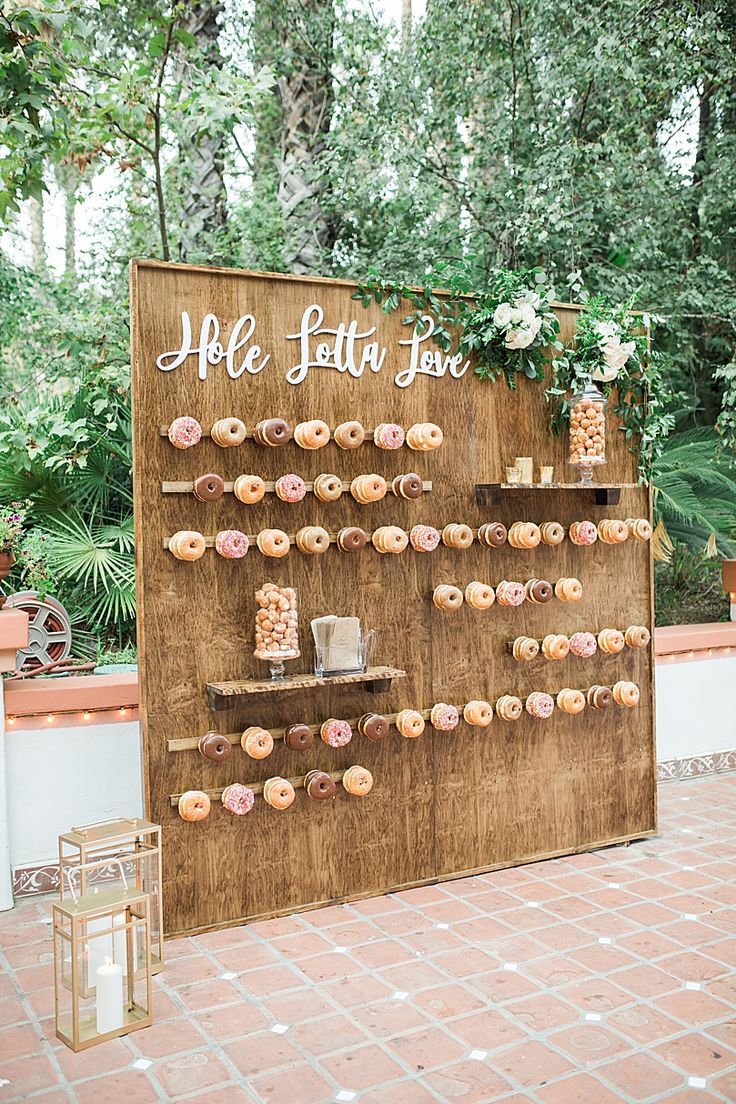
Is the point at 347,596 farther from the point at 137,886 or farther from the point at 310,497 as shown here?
the point at 137,886

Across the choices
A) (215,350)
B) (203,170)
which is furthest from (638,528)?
(203,170)

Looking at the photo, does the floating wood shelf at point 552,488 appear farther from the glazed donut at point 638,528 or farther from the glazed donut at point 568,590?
the glazed donut at point 568,590

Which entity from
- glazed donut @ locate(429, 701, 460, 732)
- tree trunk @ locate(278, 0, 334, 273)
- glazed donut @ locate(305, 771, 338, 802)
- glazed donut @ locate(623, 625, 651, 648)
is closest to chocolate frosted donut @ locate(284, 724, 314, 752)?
glazed donut @ locate(305, 771, 338, 802)

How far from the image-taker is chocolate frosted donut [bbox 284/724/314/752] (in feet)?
12.2

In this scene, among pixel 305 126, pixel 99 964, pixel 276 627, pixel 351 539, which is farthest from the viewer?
pixel 305 126

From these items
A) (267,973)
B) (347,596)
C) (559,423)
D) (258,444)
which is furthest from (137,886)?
(559,423)

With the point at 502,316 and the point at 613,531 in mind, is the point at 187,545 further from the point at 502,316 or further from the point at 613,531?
the point at 613,531

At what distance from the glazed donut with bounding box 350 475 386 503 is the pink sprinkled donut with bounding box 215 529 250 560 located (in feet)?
1.68

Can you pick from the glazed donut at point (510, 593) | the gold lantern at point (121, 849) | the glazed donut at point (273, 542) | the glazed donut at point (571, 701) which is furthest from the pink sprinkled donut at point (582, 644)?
the gold lantern at point (121, 849)

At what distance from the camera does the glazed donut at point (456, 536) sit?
4.04 m

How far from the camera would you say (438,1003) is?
3.05 metres

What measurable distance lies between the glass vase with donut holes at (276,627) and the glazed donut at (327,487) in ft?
1.33

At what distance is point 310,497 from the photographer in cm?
384

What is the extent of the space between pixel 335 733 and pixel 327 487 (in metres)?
0.97
